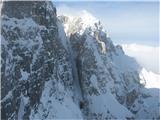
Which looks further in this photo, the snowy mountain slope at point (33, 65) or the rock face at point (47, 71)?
the rock face at point (47, 71)

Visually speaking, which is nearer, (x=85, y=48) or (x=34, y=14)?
(x=34, y=14)

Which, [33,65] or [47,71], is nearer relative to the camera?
[33,65]

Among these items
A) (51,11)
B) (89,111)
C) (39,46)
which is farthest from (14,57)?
(89,111)

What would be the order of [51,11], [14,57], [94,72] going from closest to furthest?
[14,57] < [51,11] < [94,72]

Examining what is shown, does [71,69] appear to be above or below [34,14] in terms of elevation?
below

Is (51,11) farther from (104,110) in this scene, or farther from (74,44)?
(104,110)

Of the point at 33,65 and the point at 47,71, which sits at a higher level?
the point at 33,65

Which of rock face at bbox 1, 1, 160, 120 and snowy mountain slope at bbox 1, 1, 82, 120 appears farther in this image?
rock face at bbox 1, 1, 160, 120

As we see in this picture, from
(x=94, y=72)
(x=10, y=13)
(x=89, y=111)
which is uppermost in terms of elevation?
(x=10, y=13)
